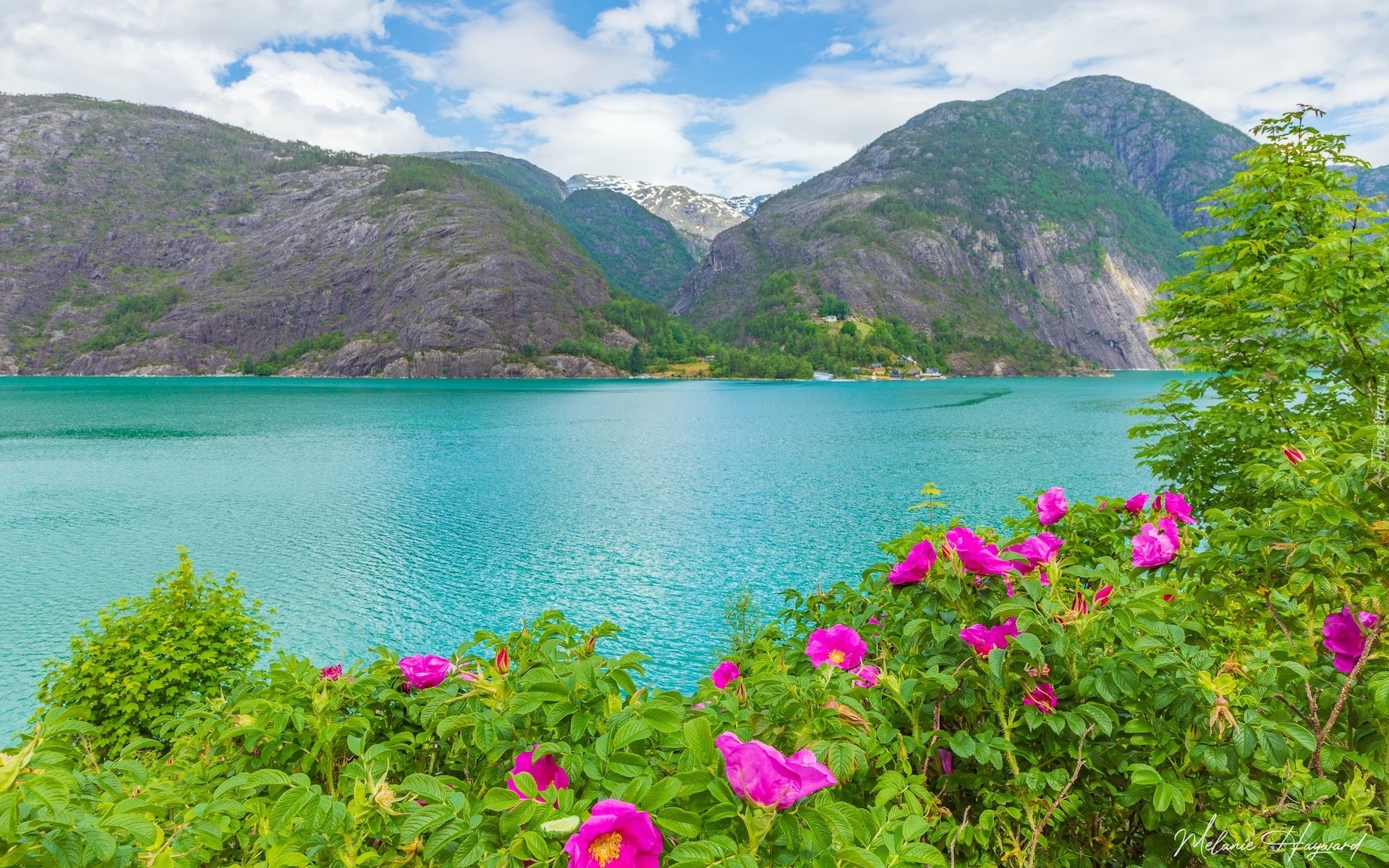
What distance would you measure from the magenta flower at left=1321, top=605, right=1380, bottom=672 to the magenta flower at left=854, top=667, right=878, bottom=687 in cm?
209

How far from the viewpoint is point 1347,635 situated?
3057mm

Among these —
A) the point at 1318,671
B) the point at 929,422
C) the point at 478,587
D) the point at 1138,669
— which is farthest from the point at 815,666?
the point at 929,422

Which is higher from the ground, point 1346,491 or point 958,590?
point 1346,491

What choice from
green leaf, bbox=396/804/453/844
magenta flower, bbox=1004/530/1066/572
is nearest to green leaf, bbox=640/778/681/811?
green leaf, bbox=396/804/453/844

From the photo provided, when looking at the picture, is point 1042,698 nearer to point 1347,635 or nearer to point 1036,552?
point 1036,552

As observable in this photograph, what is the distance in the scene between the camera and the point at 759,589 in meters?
24.2

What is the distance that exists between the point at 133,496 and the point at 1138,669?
165 ft

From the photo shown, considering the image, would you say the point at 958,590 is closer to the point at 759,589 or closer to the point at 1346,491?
the point at 1346,491

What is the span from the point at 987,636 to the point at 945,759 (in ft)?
2.66

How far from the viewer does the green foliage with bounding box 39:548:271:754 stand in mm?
9328

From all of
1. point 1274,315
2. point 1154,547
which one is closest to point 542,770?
point 1154,547

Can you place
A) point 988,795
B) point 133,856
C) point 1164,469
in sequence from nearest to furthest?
point 133,856, point 988,795, point 1164,469

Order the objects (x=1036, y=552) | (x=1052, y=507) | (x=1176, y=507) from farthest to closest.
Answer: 1. (x=1052, y=507)
2. (x=1176, y=507)
3. (x=1036, y=552)

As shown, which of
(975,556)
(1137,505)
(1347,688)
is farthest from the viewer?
(1137,505)
